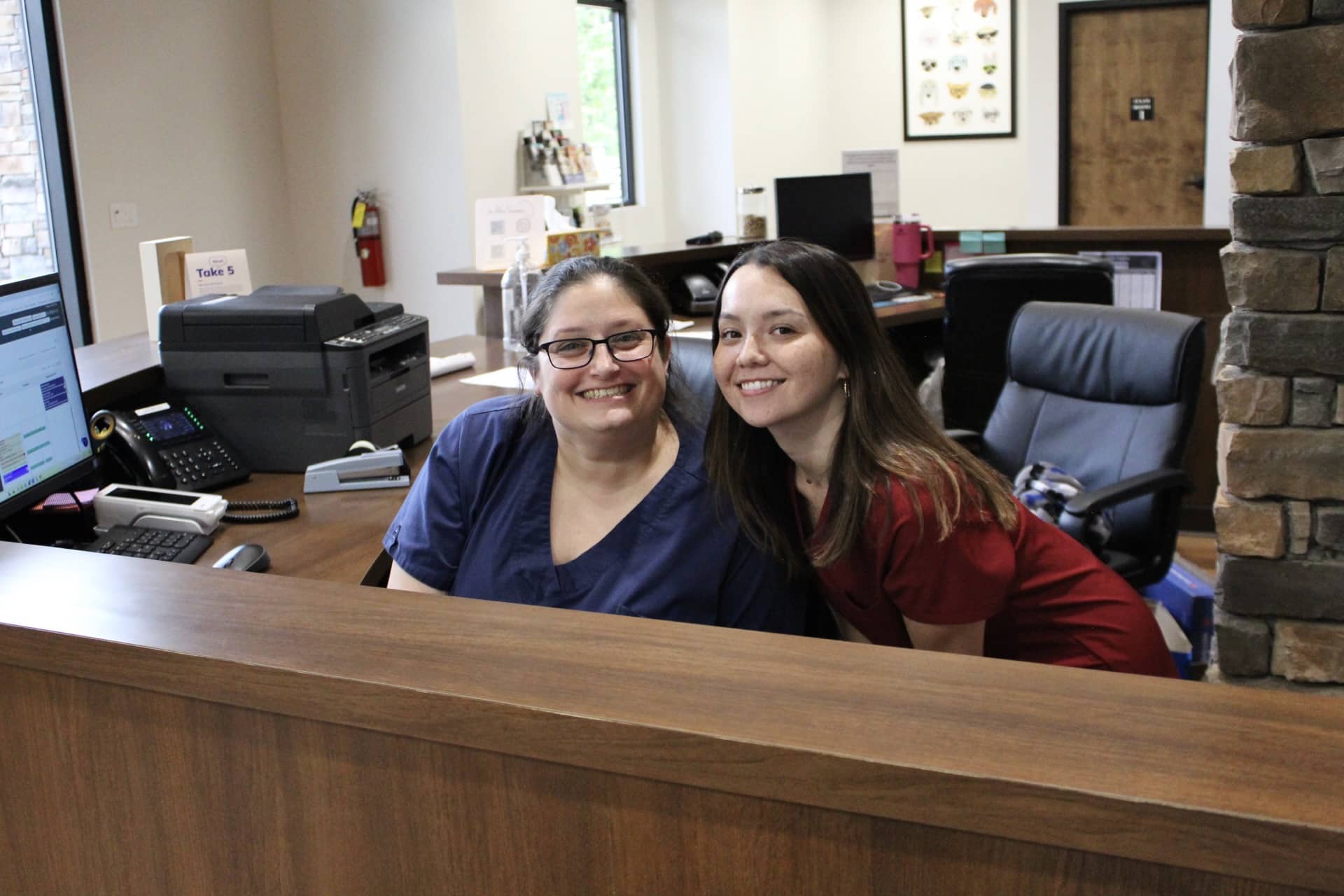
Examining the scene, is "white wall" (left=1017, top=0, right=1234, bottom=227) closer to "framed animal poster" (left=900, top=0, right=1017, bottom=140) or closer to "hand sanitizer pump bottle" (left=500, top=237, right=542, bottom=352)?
"framed animal poster" (left=900, top=0, right=1017, bottom=140)

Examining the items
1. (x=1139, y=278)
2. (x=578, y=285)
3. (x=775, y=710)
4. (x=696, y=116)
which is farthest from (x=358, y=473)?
(x=696, y=116)

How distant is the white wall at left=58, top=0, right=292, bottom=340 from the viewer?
458 cm

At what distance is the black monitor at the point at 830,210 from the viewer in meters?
4.96

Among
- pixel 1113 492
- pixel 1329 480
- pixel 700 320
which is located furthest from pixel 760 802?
pixel 700 320

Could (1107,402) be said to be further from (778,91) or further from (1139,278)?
(778,91)

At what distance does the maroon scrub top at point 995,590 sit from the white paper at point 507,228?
2602 millimetres

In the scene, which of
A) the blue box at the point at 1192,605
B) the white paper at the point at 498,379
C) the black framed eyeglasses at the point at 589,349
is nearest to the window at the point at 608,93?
the white paper at the point at 498,379

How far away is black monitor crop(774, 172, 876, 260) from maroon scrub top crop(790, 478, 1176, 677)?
3455 millimetres

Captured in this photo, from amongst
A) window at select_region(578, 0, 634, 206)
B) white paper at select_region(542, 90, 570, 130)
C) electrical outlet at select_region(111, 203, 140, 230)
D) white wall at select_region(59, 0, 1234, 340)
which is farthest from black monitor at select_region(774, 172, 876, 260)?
electrical outlet at select_region(111, 203, 140, 230)

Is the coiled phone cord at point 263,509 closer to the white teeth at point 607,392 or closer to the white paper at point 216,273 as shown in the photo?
the white teeth at point 607,392

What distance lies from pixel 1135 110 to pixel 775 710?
740cm

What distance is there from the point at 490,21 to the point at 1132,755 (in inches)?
212

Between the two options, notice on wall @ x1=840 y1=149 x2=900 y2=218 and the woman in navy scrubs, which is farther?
notice on wall @ x1=840 y1=149 x2=900 y2=218

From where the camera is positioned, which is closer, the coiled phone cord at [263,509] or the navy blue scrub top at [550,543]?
the navy blue scrub top at [550,543]
